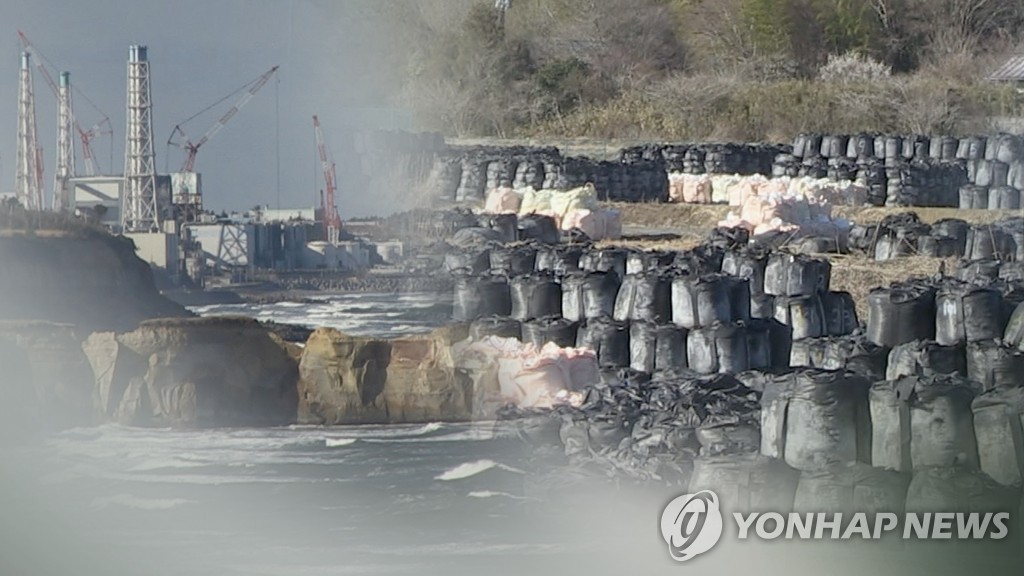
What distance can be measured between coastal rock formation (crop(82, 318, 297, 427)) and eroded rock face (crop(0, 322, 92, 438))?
9cm

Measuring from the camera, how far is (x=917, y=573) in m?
6.51

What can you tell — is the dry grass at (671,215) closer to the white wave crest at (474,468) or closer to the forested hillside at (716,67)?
the forested hillside at (716,67)

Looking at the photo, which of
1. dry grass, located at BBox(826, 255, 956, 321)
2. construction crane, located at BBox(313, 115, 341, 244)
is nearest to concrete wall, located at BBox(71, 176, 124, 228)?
construction crane, located at BBox(313, 115, 341, 244)

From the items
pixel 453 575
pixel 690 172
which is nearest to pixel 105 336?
pixel 453 575

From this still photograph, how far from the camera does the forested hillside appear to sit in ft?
74.4

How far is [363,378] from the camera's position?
7.47 metres

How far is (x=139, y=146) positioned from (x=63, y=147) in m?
0.33

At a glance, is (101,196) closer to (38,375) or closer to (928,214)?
(38,375)

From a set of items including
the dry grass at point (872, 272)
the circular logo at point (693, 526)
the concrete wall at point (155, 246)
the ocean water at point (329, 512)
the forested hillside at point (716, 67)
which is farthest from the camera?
the forested hillside at point (716, 67)

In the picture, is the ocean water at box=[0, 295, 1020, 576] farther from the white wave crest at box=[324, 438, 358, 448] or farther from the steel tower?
the steel tower

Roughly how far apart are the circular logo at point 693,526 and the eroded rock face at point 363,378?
1.42 m

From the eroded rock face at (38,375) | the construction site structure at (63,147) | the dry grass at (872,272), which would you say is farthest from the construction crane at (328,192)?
the dry grass at (872,272)

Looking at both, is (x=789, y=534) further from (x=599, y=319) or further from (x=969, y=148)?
(x=969, y=148)

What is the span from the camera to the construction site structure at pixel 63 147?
23.2 ft
